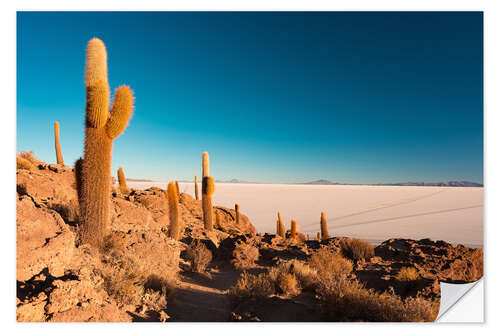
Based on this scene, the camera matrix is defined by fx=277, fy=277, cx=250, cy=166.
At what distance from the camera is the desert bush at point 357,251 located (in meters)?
8.80

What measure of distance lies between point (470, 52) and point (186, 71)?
7145mm

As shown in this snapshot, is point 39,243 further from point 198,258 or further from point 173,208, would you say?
point 173,208

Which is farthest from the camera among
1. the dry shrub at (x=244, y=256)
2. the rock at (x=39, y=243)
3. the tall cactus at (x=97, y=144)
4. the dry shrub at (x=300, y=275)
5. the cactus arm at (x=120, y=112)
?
the dry shrub at (x=244, y=256)

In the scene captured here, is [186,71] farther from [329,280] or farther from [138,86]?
[329,280]

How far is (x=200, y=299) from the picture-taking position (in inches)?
228

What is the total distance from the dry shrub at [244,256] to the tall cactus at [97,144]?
4.00 metres

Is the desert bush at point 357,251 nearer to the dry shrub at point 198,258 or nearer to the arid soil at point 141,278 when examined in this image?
the arid soil at point 141,278

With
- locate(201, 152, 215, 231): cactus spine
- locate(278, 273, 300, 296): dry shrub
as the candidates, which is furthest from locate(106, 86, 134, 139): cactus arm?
locate(201, 152, 215, 231): cactus spine

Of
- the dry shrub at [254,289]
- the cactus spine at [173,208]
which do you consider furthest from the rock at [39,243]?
the cactus spine at [173,208]

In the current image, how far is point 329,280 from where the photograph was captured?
477 centimetres
